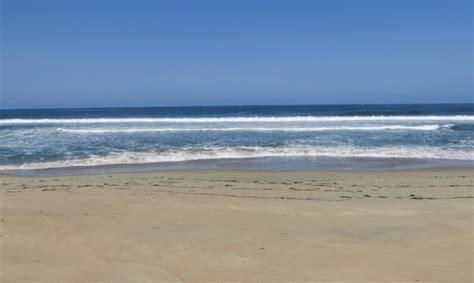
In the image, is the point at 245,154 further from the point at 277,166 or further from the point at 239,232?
the point at 239,232

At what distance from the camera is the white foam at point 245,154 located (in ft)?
40.2

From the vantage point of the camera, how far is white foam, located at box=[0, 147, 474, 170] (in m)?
12.2

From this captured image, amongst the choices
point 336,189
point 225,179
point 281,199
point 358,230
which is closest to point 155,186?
point 225,179

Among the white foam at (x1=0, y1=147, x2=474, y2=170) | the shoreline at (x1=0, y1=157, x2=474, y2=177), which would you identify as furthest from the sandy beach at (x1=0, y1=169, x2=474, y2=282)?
the white foam at (x1=0, y1=147, x2=474, y2=170)

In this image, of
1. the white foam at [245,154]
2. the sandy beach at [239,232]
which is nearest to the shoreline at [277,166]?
the white foam at [245,154]

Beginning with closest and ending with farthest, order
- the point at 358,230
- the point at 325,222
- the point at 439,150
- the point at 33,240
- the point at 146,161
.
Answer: the point at 33,240
the point at 358,230
the point at 325,222
the point at 146,161
the point at 439,150

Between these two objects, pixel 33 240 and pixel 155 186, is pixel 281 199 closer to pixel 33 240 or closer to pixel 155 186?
pixel 155 186

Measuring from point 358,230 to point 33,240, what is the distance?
12.8 feet

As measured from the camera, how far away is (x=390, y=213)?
5.86 metres

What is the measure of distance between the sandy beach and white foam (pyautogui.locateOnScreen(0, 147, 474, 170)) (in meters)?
3.88

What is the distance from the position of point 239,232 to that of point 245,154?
8811 millimetres

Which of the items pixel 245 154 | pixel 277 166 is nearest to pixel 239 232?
pixel 277 166

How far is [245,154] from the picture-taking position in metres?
13.7

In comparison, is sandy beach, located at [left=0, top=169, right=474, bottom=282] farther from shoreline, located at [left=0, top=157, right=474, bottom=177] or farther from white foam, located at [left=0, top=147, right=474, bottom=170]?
white foam, located at [left=0, top=147, right=474, bottom=170]
